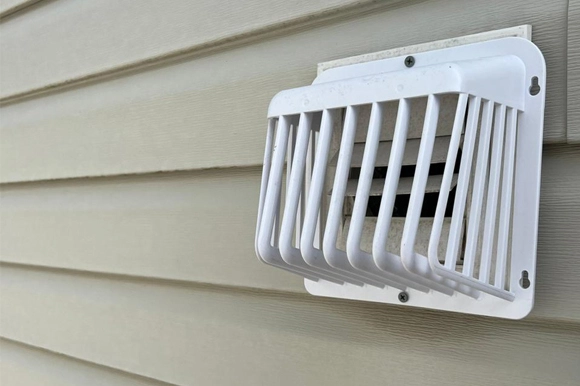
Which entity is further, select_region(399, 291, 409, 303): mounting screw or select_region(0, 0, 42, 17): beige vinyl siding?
select_region(0, 0, 42, 17): beige vinyl siding

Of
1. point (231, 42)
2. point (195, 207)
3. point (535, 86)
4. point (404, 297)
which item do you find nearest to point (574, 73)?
point (535, 86)

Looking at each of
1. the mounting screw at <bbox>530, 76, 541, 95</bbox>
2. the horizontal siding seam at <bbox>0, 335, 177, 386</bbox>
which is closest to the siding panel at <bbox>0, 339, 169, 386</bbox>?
the horizontal siding seam at <bbox>0, 335, 177, 386</bbox>

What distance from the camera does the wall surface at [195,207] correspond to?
64 centimetres

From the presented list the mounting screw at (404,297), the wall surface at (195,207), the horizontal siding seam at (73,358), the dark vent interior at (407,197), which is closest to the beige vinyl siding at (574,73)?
the wall surface at (195,207)

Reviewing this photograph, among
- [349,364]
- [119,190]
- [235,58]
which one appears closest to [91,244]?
[119,190]

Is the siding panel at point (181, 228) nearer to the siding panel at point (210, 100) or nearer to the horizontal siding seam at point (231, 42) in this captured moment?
the siding panel at point (210, 100)

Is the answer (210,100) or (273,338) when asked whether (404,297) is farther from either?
(210,100)

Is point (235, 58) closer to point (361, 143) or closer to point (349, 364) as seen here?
point (361, 143)

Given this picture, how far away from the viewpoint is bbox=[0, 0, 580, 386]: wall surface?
25.1 inches

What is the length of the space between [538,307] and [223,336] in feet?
1.76

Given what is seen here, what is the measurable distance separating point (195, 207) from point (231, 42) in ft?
0.95

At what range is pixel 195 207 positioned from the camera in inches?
40.5

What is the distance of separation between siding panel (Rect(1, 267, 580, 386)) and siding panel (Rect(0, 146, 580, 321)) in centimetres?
3

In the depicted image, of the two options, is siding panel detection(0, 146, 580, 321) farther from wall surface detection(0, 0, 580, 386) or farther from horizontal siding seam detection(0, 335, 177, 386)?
horizontal siding seam detection(0, 335, 177, 386)
